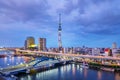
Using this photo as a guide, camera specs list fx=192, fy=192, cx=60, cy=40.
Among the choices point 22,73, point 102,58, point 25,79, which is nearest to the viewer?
point 25,79

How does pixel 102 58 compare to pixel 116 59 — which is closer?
pixel 116 59

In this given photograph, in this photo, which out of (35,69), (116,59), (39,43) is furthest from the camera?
(39,43)

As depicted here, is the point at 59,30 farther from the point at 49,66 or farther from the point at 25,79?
the point at 25,79

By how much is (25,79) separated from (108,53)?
20803 mm

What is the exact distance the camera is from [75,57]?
3152 cm

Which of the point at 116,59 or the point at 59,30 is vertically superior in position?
the point at 59,30

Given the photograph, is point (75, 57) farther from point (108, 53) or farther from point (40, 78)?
point (40, 78)

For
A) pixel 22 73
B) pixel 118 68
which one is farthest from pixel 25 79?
pixel 118 68

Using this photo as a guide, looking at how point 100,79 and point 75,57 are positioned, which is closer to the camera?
point 100,79

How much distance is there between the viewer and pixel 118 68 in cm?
1900

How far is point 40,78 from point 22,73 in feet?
7.98

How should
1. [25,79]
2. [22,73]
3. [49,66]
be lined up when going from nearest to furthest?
1. [25,79]
2. [22,73]
3. [49,66]

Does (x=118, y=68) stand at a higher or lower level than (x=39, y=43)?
lower

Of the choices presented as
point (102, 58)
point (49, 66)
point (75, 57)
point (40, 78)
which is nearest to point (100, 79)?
point (40, 78)
